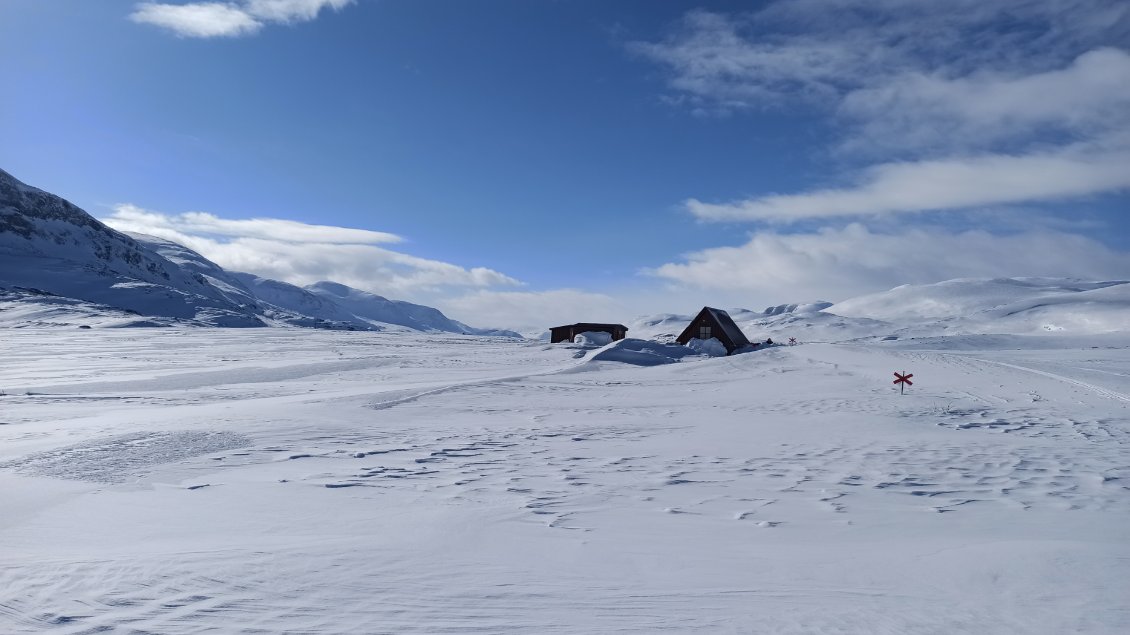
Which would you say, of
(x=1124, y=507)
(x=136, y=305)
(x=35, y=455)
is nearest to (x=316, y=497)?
(x=35, y=455)

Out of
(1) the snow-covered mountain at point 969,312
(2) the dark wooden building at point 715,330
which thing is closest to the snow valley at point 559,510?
(2) the dark wooden building at point 715,330

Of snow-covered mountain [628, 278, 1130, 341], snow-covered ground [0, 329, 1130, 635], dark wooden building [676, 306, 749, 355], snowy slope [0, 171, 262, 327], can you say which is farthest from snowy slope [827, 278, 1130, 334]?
snowy slope [0, 171, 262, 327]

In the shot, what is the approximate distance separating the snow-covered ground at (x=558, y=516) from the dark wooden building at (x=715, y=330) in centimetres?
2686

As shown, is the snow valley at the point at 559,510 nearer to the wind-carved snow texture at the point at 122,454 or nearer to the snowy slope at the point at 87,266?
the wind-carved snow texture at the point at 122,454

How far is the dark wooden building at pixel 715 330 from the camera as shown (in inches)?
1622

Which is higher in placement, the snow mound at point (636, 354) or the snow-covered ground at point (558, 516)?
the snow mound at point (636, 354)

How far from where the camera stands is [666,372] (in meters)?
23.0

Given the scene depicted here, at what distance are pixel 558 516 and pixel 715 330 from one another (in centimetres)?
3725

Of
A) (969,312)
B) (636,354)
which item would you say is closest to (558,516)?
(636,354)

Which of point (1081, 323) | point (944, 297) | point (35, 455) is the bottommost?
point (35, 455)

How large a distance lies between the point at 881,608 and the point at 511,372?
1992cm

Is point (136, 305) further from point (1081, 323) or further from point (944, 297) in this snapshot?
point (944, 297)

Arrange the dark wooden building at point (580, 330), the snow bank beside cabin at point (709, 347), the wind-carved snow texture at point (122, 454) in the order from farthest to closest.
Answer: the dark wooden building at point (580, 330), the snow bank beside cabin at point (709, 347), the wind-carved snow texture at point (122, 454)

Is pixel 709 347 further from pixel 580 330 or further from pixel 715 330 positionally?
pixel 580 330
